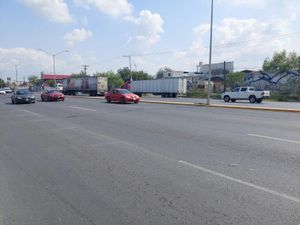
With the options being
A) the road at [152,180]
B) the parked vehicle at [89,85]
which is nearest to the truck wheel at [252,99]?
the parked vehicle at [89,85]

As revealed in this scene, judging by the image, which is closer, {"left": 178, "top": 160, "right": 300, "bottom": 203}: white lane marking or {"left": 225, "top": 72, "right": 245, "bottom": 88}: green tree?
{"left": 178, "top": 160, "right": 300, "bottom": 203}: white lane marking

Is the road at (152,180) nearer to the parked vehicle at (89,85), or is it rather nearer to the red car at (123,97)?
the red car at (123,97)

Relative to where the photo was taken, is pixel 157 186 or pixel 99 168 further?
pixel 99 168

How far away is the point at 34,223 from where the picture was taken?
4.45 m

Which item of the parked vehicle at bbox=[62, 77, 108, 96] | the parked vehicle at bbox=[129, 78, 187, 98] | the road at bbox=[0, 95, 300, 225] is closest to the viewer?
the road at bbox=[0, 95, 300, 225]

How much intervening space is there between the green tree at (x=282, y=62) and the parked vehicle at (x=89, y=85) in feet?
179

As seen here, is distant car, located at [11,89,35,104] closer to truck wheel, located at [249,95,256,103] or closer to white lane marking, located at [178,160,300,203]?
truck wheel, located at [249,95,256,103]

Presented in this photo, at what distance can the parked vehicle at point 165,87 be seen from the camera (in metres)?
58.1

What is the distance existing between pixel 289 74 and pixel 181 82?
3053 centimetres

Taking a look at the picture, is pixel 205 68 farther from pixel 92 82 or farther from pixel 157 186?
pixel 157 186

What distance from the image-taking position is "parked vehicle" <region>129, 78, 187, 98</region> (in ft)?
191

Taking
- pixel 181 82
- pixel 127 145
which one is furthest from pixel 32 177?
pixel 181 82

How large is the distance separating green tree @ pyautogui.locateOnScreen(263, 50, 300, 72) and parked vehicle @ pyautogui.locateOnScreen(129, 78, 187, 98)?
45692 millimetres

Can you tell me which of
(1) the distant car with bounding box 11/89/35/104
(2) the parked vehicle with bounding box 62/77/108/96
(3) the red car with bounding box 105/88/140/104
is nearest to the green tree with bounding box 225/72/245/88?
(2) the parked vehicle with bounding box 62/77/108/96
